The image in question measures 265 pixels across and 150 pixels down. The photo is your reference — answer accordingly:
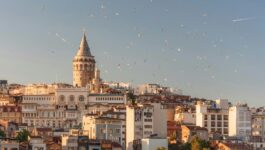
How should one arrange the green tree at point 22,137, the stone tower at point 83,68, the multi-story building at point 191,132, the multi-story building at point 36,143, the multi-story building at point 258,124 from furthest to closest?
the stone tower at point 83,68 → the multi-story building at point 258,124 → the multi-story building at point 191,132 → the green tree at point 22,137 → the multi-story building at point 36,143

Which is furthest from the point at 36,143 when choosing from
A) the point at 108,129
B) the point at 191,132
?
the point at 191,132

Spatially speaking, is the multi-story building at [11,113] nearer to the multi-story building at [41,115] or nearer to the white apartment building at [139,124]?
the multi-story building at [41,115]

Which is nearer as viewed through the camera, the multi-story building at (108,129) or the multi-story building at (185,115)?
the multi-story building at (108,129)

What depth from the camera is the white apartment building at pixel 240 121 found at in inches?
1740

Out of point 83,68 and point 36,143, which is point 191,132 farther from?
point 83,68

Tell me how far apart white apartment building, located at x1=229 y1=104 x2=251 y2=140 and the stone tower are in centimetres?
1802

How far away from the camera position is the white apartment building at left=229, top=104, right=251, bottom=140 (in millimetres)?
44188

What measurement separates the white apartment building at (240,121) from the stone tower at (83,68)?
18019 mm

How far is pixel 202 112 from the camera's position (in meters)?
46.2

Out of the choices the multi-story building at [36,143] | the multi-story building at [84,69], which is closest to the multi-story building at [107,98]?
the multi-story building at [84,69]

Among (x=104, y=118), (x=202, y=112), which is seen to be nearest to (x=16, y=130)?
(x=104, y=118)

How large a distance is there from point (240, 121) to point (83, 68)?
19.1 metres

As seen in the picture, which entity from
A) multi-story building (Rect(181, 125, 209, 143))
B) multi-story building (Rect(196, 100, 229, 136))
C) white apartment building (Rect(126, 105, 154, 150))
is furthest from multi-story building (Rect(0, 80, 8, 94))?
white apartment building (Rect(126, 105, 154, 150))

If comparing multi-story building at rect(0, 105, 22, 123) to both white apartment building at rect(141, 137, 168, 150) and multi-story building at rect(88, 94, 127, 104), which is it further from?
white apartment building at rect(141, 137, 168, 150)
